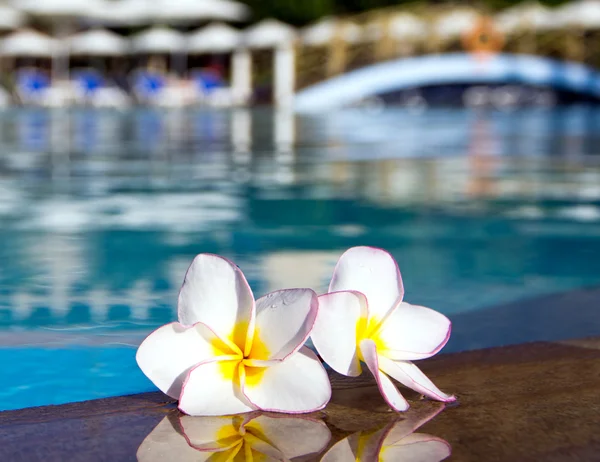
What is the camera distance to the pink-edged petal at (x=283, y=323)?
3.52ft

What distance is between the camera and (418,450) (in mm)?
947

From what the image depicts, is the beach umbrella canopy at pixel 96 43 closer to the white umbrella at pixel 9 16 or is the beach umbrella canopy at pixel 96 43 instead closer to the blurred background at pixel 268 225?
the white umbrella at pixel 9 16

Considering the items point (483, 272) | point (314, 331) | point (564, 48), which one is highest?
point (564, 48)

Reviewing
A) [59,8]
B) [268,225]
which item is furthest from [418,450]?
[59,8]

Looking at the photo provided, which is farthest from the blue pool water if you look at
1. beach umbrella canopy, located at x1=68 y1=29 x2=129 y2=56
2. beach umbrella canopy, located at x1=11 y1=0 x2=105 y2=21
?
beach umbrella canopy, located at x1=68 y1=29 x2=129 y2=56

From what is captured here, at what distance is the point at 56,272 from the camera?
99.7 inches

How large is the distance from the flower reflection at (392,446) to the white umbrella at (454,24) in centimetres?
1959

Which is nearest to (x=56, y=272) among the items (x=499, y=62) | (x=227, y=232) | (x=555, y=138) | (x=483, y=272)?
(x=227, y=232)

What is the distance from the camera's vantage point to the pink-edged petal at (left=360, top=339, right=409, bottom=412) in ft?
3.47

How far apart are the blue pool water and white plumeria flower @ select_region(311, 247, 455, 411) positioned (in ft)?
1.37

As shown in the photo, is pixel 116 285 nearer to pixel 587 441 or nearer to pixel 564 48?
pixel 587 441

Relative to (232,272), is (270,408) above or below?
below

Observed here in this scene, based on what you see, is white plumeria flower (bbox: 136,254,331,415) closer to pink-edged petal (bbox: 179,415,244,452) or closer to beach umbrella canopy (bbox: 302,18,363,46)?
pink-edged petal (bbox: 179,415,244,452)

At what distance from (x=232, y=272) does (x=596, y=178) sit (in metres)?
4.57
